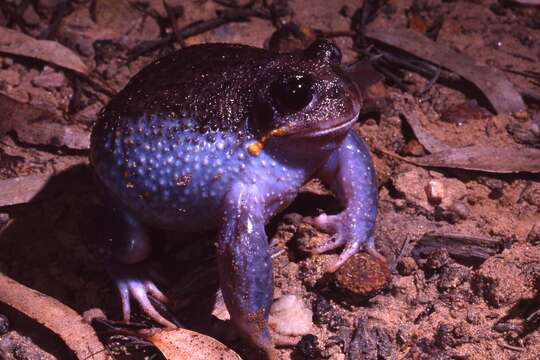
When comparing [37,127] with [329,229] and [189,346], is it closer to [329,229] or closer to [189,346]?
[189,346]

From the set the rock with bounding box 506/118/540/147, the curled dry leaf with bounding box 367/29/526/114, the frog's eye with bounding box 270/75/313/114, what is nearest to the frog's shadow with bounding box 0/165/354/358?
the frog's eye with bounding box 270/75/313/114

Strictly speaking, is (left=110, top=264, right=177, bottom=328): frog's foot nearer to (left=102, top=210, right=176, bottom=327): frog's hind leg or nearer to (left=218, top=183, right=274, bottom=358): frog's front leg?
(left=102, top=210, right=176, bottom=327): frog's hind leg

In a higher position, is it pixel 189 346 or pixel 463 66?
pixel 463 66

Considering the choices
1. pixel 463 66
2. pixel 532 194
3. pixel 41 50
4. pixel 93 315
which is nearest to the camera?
pixel 93 315

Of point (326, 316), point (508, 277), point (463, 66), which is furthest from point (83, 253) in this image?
point (463, 66)

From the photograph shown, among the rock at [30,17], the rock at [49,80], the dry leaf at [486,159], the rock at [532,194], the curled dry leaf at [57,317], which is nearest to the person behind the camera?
the curled dry leaf at [57,317]

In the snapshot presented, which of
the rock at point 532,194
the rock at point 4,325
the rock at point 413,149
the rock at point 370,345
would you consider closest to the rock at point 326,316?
the rock at point 370,345

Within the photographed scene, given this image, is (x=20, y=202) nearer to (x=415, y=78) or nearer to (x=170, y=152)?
(x=170, y=152)

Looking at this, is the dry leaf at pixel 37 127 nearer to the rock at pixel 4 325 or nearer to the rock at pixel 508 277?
the rock at pixel 4 325
